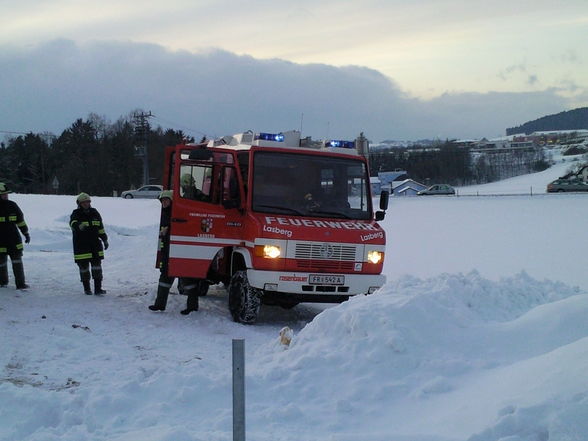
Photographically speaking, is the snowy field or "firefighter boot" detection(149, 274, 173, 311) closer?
the snowy field

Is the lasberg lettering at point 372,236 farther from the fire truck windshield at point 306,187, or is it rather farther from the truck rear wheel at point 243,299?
the truck rear wheel at point 243,299

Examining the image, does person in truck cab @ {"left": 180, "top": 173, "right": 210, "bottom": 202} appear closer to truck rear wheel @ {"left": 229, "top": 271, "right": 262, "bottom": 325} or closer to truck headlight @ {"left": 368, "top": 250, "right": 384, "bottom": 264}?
truck rear wheel @ {"left": 229, "top": 271, "right": 262, "bottom": 325}

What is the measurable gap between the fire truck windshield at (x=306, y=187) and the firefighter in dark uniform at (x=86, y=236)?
326 cm

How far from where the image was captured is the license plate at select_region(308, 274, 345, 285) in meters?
9.15

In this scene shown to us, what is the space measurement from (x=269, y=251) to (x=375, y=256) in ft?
5.48

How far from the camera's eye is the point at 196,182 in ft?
32.9

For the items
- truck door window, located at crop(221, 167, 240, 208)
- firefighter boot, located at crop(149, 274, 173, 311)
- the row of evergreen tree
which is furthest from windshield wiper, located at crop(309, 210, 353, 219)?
the row of evergreen tree

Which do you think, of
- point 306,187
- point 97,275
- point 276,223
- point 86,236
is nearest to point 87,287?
point 97,275

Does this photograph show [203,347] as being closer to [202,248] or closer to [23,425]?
[202,248]

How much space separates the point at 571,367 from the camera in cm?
445

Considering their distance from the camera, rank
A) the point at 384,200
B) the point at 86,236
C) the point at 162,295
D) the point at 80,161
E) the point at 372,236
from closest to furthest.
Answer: the point at 372,236 < the point at 162,295 < the point at 384,200 < the point at 86,236 < the point at 80,161

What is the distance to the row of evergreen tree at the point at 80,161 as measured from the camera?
78.5 m

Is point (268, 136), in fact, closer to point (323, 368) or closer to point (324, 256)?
point (324, 256)

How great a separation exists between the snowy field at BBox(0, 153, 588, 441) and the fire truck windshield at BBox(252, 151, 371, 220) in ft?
5.89
